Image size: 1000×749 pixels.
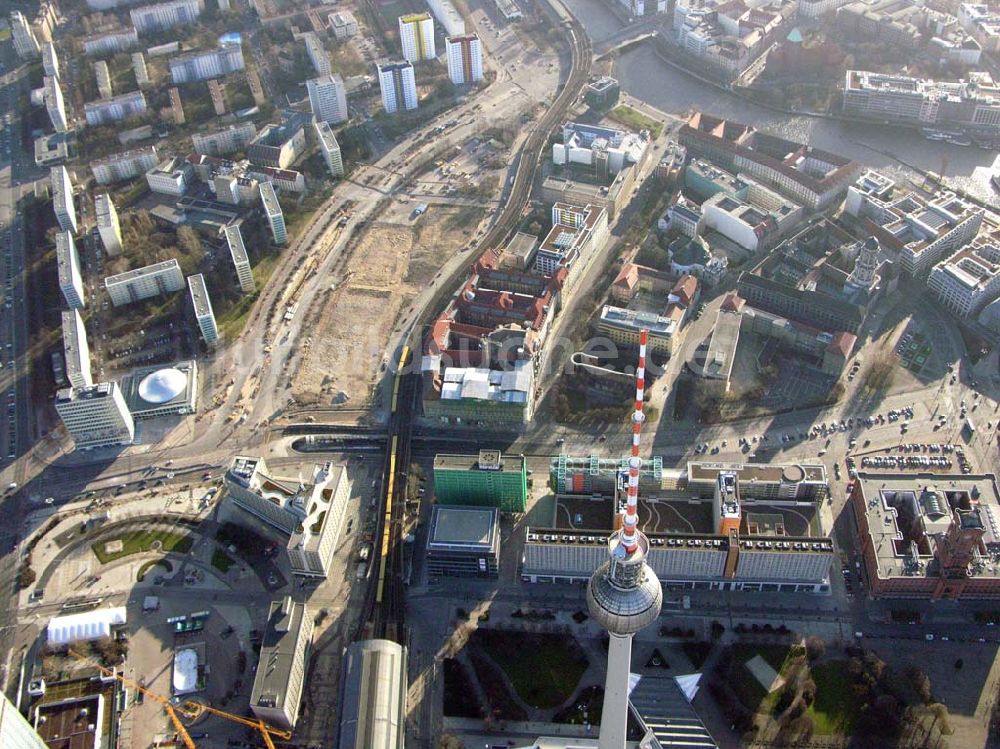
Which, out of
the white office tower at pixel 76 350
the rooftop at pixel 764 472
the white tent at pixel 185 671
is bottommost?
the white tent at pixel 185 671

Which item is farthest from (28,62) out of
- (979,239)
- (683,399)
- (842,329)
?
(979,239)

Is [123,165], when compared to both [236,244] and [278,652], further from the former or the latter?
[278,652]

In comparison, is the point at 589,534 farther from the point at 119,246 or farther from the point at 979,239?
the point at 119,246

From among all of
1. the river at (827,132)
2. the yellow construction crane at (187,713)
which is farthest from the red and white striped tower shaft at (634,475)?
the river at (827,132)

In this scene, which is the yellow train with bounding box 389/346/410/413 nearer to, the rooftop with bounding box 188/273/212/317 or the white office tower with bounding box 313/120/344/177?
the rooftop with bounding box 188/273/212/317

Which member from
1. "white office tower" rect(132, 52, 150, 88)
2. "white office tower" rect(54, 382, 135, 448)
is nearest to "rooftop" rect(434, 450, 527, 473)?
"white office tower" rect(54, 382, 135, 448)

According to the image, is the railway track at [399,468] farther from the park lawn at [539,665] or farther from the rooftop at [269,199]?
the rooftop at [269,199]
